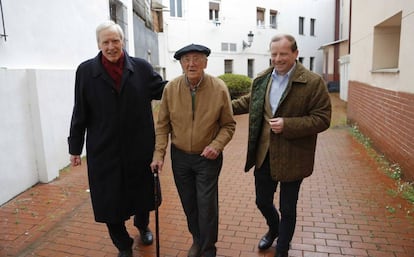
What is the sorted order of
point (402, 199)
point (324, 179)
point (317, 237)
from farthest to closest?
point (324, 179) → point (402, 199) → point (317, 237)

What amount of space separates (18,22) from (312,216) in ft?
14.2

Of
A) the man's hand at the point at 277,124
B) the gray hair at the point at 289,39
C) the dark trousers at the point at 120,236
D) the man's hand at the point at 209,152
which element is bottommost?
the dark trousers at the point at 120,236

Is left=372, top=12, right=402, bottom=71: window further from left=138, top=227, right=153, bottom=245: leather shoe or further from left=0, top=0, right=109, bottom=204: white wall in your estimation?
left=138, top=227, right=153, bottom=245: leather shoe

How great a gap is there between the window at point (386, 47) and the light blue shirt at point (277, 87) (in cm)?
555

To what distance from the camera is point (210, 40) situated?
70.6ft

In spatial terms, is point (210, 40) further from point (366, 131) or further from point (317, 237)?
point (317, 237)

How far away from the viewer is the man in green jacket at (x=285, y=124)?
2.61 m

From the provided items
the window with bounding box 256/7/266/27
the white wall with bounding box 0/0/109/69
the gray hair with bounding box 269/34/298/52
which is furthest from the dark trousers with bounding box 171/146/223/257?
the window with bounding box 256/7/266/27

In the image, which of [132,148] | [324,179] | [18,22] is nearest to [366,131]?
[324,179]

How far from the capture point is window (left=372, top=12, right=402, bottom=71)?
726 centimetres

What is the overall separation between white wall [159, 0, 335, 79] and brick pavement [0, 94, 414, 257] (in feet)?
48.8

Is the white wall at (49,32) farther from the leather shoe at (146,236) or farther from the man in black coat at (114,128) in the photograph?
the leather shoe at (146,236)

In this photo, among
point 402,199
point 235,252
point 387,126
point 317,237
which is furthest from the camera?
point 387,126

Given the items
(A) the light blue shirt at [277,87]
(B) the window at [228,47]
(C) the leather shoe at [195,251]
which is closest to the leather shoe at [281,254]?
(C) the leather shoe at [195,251]
